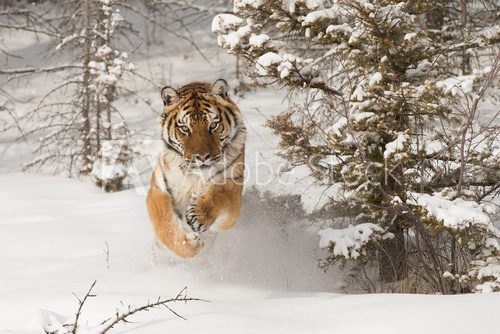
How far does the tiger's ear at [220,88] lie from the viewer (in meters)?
7.21

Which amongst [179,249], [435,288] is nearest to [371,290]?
[435,288]

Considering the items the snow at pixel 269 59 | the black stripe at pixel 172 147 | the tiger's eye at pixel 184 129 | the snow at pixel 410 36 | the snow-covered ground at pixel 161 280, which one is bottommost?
the snow-covered ground at pixel 161 280

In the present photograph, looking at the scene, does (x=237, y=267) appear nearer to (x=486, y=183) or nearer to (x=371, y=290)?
(x=371, y=290)

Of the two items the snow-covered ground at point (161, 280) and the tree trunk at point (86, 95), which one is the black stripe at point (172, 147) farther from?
the tree trunk at point (86, 95)

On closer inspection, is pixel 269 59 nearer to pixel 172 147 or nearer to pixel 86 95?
pixel 172 147

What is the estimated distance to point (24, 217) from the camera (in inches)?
339

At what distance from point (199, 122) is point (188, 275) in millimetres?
1411

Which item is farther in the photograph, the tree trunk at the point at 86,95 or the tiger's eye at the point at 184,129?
the tree trunk at the point at 86,95

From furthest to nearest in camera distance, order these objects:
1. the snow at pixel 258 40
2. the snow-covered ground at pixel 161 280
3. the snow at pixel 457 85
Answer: the snow at pixel 258 40 → the snow at pixel 457 85 → the snow-covered ground at pixel 161 280

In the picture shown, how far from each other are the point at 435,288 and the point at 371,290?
79 centimetres

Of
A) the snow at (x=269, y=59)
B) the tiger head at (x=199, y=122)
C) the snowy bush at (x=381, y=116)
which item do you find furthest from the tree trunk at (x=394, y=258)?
the snow at (x=269, y=59)

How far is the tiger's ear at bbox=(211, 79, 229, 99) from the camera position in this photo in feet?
23.6

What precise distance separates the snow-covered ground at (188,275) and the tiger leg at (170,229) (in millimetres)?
255

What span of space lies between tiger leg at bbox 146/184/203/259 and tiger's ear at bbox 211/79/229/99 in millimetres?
1097
